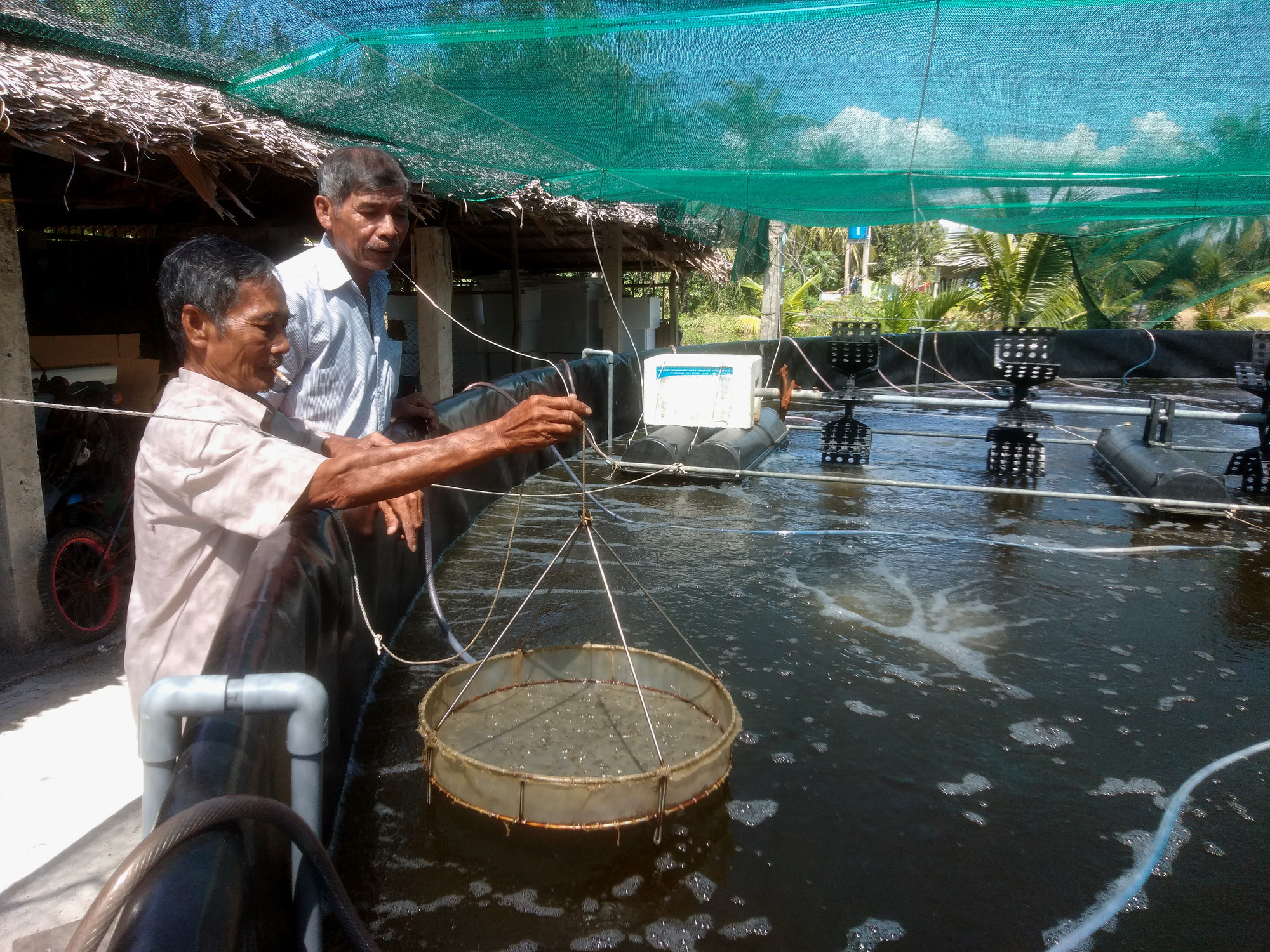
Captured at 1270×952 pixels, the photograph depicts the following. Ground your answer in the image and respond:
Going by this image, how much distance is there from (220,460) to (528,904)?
1.45 meters

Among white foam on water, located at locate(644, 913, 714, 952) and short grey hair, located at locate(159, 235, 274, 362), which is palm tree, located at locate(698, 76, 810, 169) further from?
white foam on water, located at locate(644, 913, 714, 952)

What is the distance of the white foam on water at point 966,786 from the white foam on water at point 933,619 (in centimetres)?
80

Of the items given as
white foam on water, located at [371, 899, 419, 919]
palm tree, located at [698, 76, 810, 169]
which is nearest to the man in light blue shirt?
white foam on water, located at [371, 899, 419, 919]

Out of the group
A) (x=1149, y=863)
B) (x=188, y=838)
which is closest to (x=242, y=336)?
(x=188, y=838)

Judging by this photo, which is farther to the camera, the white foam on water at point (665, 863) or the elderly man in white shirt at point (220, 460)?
the white foam on water at point (665, 863)

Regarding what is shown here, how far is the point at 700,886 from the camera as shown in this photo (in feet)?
7.85

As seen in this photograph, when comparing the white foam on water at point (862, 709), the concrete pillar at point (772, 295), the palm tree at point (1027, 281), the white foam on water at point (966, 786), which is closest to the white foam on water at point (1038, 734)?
the white foam on water at point (966, 786)

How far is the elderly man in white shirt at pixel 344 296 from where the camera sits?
2574mm

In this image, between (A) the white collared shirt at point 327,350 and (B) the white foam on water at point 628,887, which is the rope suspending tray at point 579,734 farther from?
(A) the white collared shirt at point 327,350

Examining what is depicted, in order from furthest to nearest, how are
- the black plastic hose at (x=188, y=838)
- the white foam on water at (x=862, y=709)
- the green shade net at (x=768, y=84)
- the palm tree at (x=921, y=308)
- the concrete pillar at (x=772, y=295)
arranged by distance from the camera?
the palm tree at (x=921, y=308)
the concrete pillar at (x=772, y=295)
the green shade net at (x=768, y=84)
the white foam on water at (x=862, y=709)
the black plastic hose at (x=188, y=838)

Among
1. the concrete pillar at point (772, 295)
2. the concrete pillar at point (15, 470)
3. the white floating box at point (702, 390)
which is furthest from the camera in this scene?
the concrete pillar at point (772, 295)

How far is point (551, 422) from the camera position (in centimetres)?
182

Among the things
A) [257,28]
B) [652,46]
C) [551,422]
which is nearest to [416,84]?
[257,28]

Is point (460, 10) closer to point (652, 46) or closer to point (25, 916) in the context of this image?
point (652, 46)
